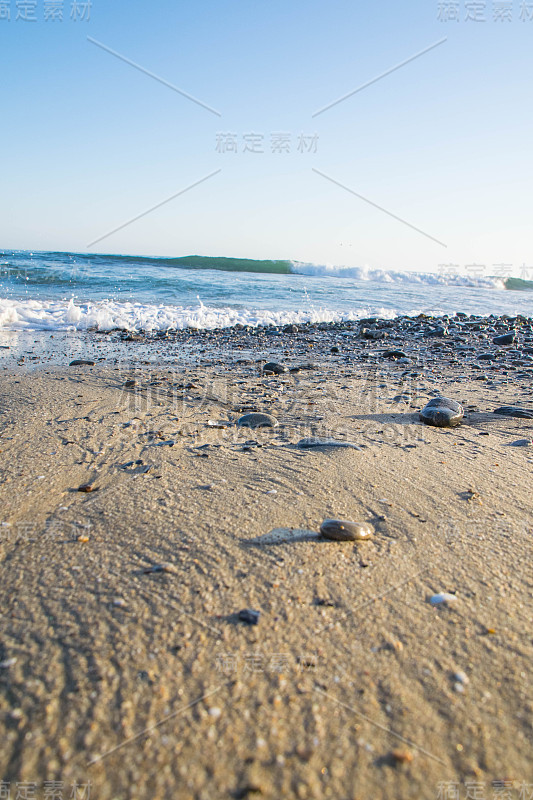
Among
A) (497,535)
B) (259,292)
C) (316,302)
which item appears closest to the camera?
(497,535)

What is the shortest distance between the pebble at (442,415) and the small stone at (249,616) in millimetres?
2234

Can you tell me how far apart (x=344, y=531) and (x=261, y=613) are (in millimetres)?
498

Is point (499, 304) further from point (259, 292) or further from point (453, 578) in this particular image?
point (453, 578)

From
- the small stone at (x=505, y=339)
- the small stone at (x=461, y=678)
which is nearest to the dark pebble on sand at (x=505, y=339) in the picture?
the small stone at (x=505, y=339)

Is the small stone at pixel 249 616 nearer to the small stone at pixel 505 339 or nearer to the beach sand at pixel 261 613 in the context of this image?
the beach sand at pixel 261 613

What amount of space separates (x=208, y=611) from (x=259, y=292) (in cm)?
1342

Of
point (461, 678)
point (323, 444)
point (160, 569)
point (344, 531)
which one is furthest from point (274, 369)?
point (461, 678)

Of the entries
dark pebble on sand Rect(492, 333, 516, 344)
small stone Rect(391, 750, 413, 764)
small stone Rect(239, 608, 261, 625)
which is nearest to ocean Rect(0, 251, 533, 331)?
dark pebble on sand Rect(492, 333, 516, 344)

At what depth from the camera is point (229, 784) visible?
993mm

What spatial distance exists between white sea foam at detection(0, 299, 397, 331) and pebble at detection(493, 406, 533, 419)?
19.4 ft

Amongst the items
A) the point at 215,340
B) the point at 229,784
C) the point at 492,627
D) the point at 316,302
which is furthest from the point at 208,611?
the point at 316,302

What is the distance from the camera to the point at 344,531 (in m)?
1.78

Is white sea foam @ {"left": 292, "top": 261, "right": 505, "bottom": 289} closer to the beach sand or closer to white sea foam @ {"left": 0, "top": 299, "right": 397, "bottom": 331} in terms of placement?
white sea foam @ {"left": 0, "top": 299, "right": 397, "bottom": 331}

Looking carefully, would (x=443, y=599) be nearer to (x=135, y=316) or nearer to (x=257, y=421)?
(x=257, y=421)
